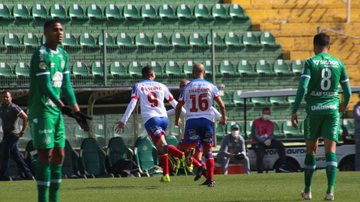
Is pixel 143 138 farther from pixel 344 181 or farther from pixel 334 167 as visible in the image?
pixel 334 167

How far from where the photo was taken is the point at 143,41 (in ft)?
115

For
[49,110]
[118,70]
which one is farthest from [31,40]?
[49,110]

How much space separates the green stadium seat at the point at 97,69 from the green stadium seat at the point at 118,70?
0.65m

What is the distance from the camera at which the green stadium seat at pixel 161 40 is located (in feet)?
115

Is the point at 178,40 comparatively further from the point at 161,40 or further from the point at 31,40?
the point at 31,40

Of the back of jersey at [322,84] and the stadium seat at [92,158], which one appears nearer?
the back of jersey at [322,84]

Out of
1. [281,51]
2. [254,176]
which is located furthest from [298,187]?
[281,51]


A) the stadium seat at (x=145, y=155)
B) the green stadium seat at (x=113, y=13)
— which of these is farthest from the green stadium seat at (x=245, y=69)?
the stadium seat at (x=145, y=155)

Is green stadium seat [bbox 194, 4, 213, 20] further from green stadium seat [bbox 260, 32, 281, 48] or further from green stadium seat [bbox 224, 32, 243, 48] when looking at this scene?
green stadium seat [bbox 260, 32, 281, 48]

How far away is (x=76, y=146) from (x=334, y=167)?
14.5m

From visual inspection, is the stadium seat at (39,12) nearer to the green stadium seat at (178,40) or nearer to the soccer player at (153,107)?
the green stadium seat at (178,40)

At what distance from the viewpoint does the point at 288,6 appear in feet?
127

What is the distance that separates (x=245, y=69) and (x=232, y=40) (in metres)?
1.33

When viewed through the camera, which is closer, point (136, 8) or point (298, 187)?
point (298, 187)
